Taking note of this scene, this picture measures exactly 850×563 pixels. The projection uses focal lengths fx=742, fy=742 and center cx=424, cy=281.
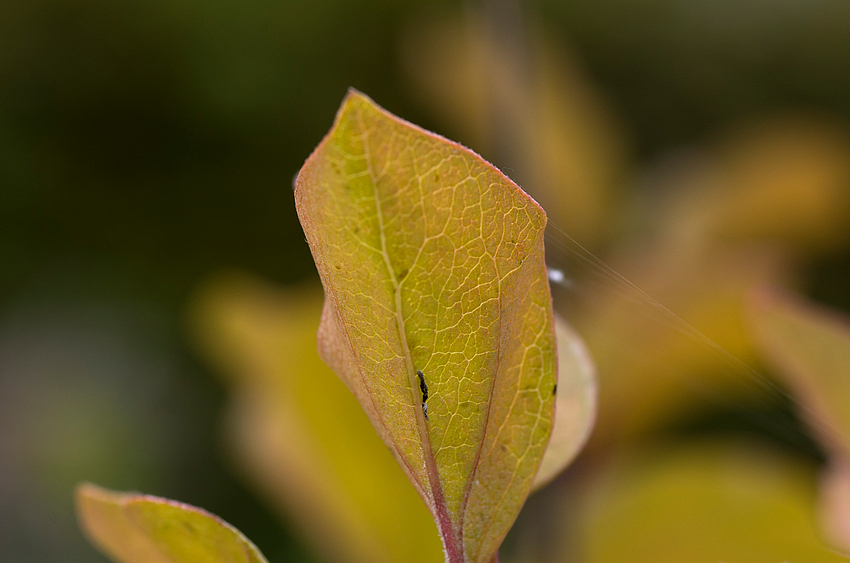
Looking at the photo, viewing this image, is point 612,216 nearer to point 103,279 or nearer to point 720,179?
point 720,179

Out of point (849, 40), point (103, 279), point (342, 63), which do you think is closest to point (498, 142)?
point (342, 63)

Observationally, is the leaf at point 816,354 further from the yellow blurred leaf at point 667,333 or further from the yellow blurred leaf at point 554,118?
the yellow blurred leaf at point 554,118

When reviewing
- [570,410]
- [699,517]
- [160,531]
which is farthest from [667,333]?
[160,531]

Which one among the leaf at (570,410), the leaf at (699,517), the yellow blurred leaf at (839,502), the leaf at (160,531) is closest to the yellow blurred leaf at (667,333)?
the leaf at (699,517)

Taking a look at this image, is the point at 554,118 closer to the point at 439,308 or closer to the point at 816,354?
the point at 816,354

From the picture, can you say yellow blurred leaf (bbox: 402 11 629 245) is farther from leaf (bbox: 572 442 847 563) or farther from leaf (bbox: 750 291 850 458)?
leaf (bbox: 750 291 850 458)

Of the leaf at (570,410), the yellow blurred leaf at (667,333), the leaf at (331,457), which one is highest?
the leaf at (570,410)
